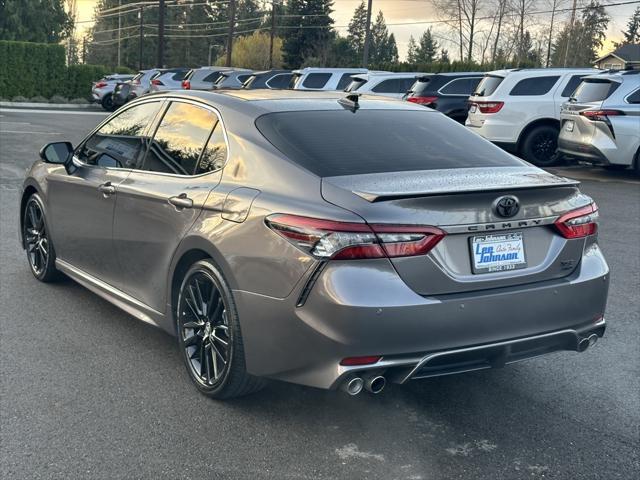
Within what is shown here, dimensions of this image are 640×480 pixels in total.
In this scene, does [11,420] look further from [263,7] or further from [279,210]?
[263,7]

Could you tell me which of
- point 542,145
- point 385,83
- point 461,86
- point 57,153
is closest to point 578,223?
point 57,153

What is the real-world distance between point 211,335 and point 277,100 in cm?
141

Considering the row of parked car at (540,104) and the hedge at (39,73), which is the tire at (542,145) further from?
the hedge at (39,73)

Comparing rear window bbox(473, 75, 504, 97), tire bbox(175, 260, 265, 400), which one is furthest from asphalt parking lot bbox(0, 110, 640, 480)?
rear window bbox(473, 75, 504, 97)

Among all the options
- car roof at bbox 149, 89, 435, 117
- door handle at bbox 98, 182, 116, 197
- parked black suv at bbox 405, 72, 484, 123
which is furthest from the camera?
parked black suv at bbox 405, 72, 484, 123

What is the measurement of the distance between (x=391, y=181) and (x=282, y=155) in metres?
0.59

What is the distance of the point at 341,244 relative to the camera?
3354mm

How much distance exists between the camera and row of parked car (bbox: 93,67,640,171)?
13102 millimetres

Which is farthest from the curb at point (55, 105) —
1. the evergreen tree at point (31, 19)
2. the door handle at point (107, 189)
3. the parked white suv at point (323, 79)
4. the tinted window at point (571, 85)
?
the door handle at point (107, 189)

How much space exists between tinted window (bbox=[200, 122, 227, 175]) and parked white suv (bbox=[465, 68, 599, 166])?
11.7 m

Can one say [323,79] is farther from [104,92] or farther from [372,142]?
[372,142]

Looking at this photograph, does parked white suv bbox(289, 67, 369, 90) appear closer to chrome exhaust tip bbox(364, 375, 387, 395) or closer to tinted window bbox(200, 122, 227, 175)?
tinted window bbox(200, 122, 227, 175)

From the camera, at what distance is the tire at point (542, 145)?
15453 millimetres

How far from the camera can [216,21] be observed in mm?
112125
